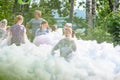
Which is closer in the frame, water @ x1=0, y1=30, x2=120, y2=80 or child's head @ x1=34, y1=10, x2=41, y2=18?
water @ x1=0, y1=30, x2=120, y2=80

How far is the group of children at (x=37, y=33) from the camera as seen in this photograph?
11.8 meters

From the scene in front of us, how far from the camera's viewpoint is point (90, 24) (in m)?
18.6

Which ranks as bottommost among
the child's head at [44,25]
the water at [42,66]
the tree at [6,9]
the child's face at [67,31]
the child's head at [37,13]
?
the tree at [6,9]

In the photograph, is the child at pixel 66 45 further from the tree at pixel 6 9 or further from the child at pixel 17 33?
the tree at pixel 6 9

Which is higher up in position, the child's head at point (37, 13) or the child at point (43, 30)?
the child's head at point (37, 13)

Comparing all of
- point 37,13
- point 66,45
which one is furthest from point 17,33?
point 66,45

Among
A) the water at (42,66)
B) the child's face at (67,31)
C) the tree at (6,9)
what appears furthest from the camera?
the tree at (6,9)

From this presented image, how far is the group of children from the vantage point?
38.8ft

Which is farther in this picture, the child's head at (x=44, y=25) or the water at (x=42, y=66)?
the child's head at (x=44, y=25)

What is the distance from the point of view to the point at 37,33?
504 inches

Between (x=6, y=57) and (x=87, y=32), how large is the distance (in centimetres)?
521

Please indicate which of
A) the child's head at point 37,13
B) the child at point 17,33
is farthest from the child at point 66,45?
the child's head at point 37,13

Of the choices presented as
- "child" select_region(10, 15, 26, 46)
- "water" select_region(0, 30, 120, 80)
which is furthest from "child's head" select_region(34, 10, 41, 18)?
"water" select_region(0, 30, 120, 80)

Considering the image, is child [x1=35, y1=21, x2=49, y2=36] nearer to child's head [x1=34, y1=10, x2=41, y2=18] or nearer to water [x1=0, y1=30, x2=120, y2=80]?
child's head [x1=34, y1=10, x2=41, y2=18]
